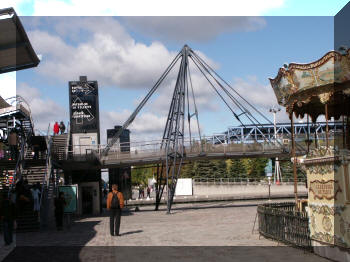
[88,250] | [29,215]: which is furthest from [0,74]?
[88,250]

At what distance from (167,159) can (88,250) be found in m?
21.4

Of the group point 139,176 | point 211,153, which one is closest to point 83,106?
point 211,153

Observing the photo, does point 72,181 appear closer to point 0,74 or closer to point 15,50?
point 0,74

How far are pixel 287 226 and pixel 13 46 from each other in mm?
14155

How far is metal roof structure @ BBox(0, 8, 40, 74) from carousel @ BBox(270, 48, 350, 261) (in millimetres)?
9738

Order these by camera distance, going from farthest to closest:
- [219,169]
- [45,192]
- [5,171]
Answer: [219,169], [5,171], [45,192]

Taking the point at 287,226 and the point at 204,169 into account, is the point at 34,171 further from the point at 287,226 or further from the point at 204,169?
the point at 204,169

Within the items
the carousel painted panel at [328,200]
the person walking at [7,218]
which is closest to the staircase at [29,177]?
the person walking at [7,218]

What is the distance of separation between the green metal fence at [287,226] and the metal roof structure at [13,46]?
11274 millimetres

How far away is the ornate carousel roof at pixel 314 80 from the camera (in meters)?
14.8

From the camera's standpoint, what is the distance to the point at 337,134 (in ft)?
85.5

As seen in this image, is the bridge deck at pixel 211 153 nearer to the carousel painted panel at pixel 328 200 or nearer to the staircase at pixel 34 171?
the staircase at pixel 34 171

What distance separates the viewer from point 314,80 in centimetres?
1550

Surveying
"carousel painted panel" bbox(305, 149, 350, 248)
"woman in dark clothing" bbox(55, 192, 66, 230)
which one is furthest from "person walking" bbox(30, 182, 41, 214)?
"carousel painted panel" bbox(305, 149, 350, 248)
